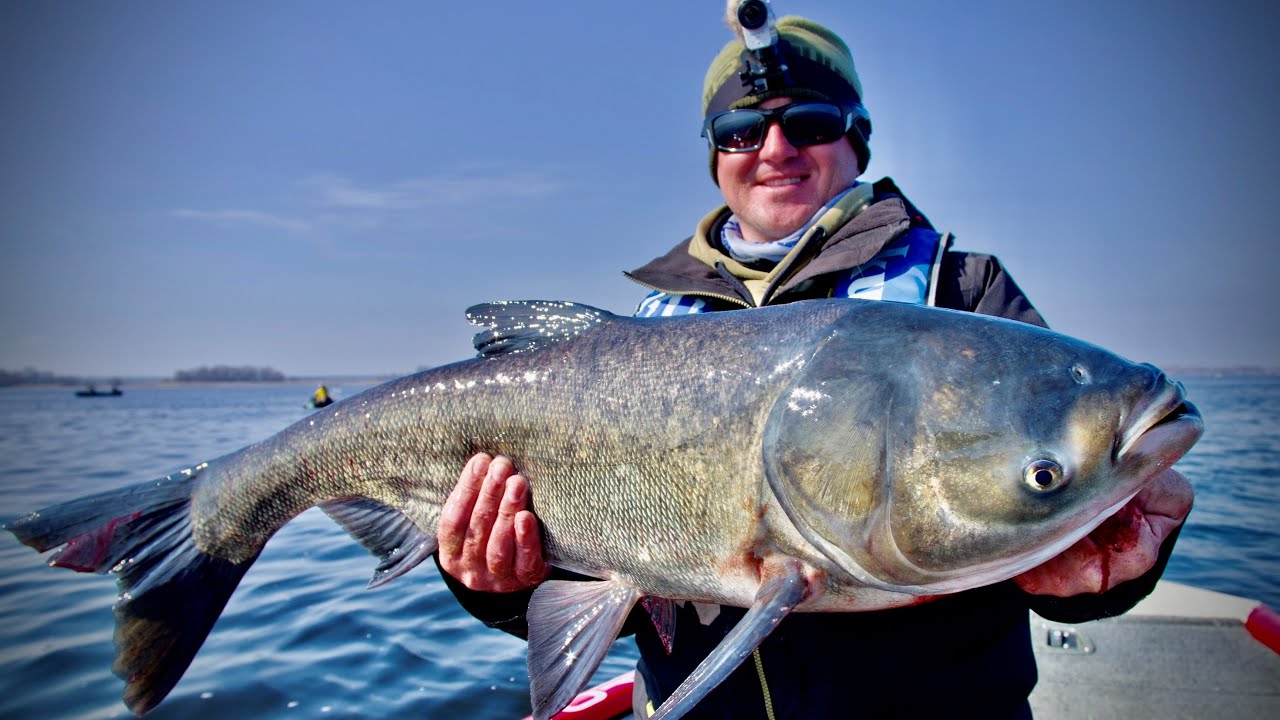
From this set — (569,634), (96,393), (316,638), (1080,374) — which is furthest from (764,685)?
(96,393)

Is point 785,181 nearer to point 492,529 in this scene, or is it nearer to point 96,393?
point 492,529

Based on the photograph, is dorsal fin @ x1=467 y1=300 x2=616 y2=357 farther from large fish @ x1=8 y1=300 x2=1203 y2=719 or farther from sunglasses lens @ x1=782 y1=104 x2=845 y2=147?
sunglasses lens @ x1=782 y1=104 x2=845 y2=147

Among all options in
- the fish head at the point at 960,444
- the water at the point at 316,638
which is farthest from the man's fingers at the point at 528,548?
the water at the point at 316,638

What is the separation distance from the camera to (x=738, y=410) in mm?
2066

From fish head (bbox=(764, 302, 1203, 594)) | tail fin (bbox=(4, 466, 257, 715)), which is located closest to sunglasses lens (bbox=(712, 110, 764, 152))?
fish head (bbox=(764, 302, 1203, 594))

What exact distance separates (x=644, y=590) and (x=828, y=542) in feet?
2.30

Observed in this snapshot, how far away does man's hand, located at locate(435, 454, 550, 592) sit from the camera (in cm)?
245

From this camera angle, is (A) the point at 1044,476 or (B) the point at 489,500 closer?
(A) the point at 1044,476

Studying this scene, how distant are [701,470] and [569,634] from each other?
77cm

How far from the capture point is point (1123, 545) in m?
1.93

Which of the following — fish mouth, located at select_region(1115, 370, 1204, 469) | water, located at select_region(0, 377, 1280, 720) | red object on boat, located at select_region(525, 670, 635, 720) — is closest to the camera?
fish mouth, located at select_region(1115, 370, 1204, 469)

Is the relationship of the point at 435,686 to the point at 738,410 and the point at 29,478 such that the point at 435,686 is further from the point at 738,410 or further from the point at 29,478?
the point at 29,478

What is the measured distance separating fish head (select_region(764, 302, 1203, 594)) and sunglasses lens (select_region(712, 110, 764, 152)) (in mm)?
1666

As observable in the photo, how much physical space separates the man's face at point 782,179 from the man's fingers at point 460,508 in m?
1.78
